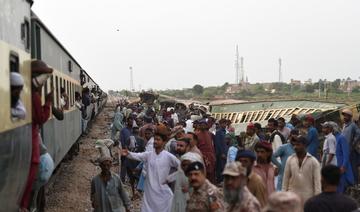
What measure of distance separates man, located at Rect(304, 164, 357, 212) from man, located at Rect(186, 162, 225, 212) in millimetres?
698

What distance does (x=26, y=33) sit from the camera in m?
6.27

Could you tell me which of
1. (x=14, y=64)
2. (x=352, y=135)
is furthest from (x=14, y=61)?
(x=352, y=135)

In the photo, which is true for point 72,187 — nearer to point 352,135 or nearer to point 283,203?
point 352,135

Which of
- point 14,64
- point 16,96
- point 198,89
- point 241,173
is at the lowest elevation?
point 198,89

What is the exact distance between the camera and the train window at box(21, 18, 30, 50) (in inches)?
236

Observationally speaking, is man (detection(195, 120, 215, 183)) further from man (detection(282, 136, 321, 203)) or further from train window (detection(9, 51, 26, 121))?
train window (detection(9, 51, 26, 121))

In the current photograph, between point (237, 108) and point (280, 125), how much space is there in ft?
52.5

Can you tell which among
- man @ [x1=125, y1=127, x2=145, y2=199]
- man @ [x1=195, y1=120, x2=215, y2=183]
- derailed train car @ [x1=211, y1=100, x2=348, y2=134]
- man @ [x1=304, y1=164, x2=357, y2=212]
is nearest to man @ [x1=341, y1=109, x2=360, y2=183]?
man @ [x1=195, y1=120, x2=215, y2=183]

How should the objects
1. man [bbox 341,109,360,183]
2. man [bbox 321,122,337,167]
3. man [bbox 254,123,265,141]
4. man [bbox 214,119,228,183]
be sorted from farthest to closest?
1. man [bbox 214,119,228,183]
2. man [bbox 254,123,265,141]
3. man [bbox 341,109,360,183]
4. man [bbox 321,122,337,167]

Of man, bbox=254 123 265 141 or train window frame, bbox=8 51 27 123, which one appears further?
man, bbox=254 123 265 141

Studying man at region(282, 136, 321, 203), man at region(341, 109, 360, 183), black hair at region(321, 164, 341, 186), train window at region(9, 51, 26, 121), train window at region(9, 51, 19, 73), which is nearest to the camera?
black hair at region(321, 164, 341, 186)

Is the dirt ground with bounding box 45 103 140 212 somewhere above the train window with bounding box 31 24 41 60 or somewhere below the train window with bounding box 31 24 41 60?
below

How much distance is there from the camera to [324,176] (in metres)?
4.87

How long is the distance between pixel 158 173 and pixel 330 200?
2.53 m
